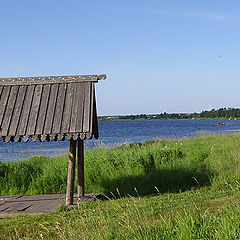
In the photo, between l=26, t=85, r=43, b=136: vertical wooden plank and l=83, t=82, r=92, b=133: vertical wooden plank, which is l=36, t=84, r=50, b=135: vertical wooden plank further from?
l=83, t=82, r=92, b=133: vertical wooden plank

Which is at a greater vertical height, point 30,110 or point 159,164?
point 30,110

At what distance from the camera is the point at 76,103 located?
Answer: 938 cm

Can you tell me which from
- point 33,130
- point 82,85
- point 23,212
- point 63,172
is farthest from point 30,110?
point 63,172

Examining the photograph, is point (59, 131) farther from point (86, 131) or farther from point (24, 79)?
point (24, 79)

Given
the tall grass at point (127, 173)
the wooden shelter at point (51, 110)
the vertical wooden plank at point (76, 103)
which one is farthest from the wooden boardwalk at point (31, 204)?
the vertical wooden plank at point (76, 103)

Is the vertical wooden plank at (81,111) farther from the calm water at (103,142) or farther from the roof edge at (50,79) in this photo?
the calm water at (103,142)

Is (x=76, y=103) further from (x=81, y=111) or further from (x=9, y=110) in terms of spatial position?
(x=9, y=110)

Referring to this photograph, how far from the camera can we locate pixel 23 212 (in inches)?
355

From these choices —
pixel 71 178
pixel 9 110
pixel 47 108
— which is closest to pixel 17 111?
pixel 9 110

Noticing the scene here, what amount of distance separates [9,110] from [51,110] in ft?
3.78

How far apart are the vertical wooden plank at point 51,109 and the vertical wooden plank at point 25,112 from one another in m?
0.54

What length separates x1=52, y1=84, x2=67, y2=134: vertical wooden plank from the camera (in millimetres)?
8992

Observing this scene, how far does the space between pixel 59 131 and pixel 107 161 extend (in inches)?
181

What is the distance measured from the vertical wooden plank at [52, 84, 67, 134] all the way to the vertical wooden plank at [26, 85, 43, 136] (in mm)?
525
